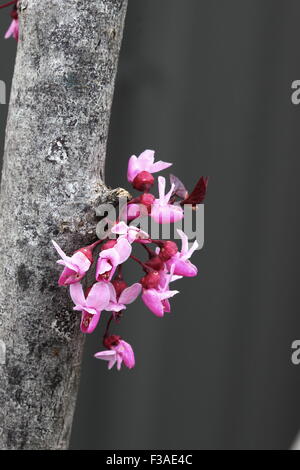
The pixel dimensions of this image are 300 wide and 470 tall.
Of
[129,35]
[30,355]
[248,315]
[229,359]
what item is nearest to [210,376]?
[229,359]

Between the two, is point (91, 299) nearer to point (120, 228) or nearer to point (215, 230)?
point (120, 228)

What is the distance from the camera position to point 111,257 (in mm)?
678

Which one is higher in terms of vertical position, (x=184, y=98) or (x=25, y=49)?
(x=184, y=98)

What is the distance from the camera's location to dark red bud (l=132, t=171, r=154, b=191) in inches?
28.9

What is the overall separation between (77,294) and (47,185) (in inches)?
4.7

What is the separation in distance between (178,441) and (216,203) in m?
0.62

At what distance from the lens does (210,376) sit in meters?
1.71

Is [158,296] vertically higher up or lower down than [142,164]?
lower down

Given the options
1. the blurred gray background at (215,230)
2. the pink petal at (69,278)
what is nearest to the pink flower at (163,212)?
the pink petal at (69,278)

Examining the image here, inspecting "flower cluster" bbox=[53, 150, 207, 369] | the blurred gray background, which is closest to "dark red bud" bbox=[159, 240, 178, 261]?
"flower cluster" bbox=[53, 150, 207, 369]

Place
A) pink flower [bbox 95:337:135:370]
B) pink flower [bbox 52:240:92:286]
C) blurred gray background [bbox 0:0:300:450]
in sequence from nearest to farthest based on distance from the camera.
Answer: pink flower [bbox 52:240:92:286]
pink flower [bbox 95:337:135:370]
blurred gray background [bbox 0:0:300:450]

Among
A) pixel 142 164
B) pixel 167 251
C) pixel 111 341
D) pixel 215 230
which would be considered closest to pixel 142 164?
pixel 142 164

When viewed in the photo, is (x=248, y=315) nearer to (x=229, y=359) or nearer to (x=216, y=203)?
(x=229, y=359)

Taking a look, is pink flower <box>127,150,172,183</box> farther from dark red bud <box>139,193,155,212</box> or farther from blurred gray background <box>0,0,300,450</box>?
blurred gray background <box>0,0,300,450</box>
